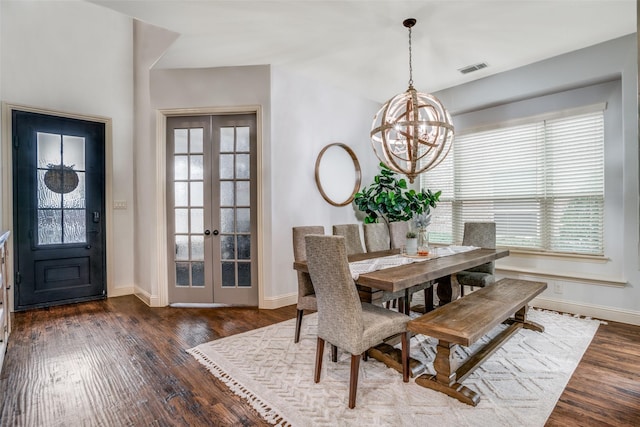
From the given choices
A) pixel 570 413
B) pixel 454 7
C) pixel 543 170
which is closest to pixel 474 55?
pixel 454 7

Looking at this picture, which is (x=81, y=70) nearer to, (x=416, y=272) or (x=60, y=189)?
(x=60, y=189)

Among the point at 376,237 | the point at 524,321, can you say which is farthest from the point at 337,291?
the point at 524,321

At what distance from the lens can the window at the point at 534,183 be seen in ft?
11.4

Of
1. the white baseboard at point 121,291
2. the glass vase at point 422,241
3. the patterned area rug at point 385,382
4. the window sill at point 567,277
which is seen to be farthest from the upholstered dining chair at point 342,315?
the white baseboard at point 121,291

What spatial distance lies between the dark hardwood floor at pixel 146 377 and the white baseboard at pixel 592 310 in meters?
0.12

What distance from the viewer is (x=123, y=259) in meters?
4.43

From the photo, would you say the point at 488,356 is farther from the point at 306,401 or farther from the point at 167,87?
the point at 167,87

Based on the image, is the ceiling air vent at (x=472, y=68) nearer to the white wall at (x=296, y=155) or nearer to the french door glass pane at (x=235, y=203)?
the white wall at (x=296, y=155)

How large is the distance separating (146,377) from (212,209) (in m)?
2.03

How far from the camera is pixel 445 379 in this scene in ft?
6.64

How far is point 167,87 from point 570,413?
4.70 m

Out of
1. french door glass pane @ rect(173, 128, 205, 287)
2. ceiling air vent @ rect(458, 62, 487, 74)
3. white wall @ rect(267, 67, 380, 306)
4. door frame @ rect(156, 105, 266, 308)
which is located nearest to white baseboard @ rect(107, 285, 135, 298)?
door frame @ rect(156, 105, 266, 308)

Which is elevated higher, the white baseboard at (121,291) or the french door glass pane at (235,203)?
the french door glass pane at (235,203)

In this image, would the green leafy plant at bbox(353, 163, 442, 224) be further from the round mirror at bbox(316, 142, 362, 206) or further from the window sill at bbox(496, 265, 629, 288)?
the window sill at bbox(496, 265, 629, 288)
